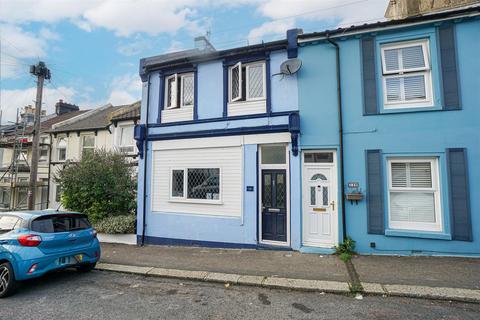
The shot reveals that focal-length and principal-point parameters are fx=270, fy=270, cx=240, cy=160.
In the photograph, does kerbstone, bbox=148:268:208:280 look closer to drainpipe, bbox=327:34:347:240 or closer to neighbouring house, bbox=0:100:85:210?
drainpipe, bbox=327:34:347:240

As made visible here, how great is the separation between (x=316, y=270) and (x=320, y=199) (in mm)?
2140

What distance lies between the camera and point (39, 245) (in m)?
5.15

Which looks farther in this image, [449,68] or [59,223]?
[449,68]

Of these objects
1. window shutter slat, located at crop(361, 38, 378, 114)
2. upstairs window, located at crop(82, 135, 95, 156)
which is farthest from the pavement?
upstairs window, located at crop(82, 135, 95, 156)

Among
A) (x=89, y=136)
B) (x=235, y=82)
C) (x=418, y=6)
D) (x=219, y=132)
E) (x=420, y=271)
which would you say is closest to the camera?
(x=420, y=271)

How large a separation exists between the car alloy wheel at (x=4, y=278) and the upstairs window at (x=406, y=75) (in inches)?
359

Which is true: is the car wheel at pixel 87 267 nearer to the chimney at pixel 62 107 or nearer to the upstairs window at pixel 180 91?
the upstairs window at pixel 180 91

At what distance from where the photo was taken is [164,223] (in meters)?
8.98

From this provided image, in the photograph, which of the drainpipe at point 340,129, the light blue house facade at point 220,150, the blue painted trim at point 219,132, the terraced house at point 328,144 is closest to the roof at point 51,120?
the light blue house facade at point 220,150

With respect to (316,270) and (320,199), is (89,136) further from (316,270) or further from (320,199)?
(316,270)

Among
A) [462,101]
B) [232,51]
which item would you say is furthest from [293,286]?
[232,51]

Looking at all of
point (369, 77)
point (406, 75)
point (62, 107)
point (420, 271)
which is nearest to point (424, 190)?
point (420, 271)

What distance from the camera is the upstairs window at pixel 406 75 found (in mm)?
6953

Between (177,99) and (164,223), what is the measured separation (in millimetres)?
4248
